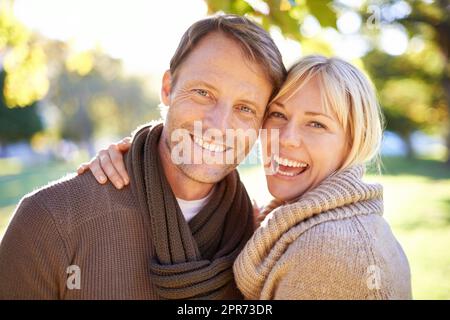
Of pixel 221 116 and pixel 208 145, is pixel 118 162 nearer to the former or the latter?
pixel 208 145

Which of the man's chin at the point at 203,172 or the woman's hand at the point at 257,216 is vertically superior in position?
the man's chin at the point at 203,172

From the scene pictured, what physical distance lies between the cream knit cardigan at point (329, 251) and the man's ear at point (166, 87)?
0.99 m

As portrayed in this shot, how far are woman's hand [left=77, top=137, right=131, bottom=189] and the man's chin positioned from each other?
Result: 32 cm

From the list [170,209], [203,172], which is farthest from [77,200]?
[203,172]

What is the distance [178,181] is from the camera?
2.81m

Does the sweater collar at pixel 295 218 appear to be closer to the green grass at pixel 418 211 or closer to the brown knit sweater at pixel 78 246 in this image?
the brown knit sweater at pixel 78 246

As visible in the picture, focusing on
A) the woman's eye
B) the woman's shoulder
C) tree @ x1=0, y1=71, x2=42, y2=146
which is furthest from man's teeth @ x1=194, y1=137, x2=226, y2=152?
tree @ x1=0, y1=71, x2=42, y2=146

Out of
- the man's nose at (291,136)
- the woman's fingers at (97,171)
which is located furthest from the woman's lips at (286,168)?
the woman's fingers at (97,171)

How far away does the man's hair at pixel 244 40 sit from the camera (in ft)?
9.10

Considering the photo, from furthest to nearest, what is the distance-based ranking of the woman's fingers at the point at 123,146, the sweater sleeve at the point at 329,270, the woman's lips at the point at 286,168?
the woman's fingers at the point at 123,146 → the woman's lips at the point at 286,168 → the sweater sleeve at the point at 329,270

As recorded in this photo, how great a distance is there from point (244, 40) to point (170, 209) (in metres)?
1.03

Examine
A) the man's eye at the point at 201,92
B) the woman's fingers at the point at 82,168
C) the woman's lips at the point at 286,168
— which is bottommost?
the woman's lips at the point at 286,168

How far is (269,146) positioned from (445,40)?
60.0 feet

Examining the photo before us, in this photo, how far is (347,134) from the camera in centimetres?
284
